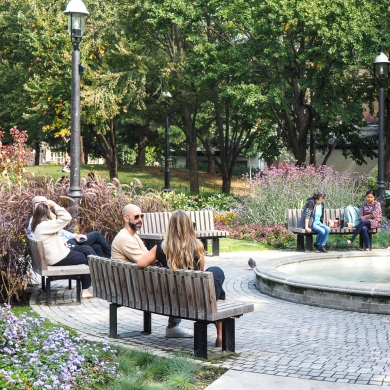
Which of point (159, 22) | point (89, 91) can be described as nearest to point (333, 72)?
point (159, 22)

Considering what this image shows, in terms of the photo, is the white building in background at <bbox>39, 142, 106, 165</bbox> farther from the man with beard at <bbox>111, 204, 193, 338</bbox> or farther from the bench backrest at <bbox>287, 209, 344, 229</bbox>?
the man with beard at <bbox>111, 204, 193, 338</bbox>

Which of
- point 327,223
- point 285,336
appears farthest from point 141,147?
point 285,336

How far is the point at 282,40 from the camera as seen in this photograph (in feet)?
82.4

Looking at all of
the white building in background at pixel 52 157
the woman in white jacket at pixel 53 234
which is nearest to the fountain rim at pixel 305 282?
the woman in white jacket at pixel 53 234

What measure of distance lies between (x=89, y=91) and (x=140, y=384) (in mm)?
23825

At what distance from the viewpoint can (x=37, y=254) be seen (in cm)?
883

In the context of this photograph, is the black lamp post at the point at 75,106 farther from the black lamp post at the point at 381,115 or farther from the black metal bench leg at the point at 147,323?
the black lamp post at the point at 381,115

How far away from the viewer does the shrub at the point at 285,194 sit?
18078 millimetres

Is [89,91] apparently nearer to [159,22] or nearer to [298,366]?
[159,22]

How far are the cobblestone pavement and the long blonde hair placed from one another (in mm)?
841

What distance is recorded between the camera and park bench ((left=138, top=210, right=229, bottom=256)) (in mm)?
13406

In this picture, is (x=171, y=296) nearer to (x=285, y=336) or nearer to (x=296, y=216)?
(x=285, y=336)

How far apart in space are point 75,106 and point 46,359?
735cm

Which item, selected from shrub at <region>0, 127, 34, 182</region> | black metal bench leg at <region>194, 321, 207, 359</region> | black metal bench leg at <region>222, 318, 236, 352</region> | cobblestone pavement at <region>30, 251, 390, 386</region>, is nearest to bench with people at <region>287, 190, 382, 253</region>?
cobblestone pavement at <region>30, 251, 390, 386</region>
